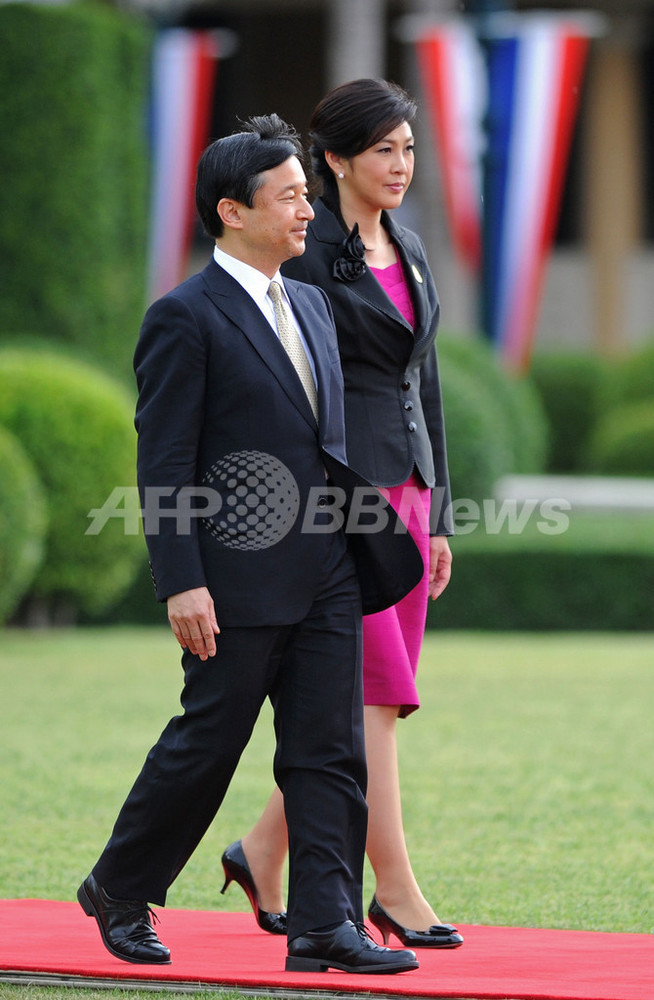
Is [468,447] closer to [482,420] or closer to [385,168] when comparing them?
[482,420]

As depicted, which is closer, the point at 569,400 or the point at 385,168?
the point at 385,168

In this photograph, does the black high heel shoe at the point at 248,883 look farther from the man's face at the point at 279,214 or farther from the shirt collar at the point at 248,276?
the man's face at the point at 279,214

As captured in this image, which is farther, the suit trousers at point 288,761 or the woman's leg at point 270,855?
the woman's leg at point 270,855

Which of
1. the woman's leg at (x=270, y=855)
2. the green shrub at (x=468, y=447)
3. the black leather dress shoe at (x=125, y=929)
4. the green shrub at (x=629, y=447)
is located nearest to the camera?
the black leather dress shoe at (x=125, y=929)

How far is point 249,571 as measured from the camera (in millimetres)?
3324

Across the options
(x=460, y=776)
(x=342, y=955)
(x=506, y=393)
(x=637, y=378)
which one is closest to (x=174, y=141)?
(x=506, y=393)

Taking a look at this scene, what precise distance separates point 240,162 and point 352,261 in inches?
17.1

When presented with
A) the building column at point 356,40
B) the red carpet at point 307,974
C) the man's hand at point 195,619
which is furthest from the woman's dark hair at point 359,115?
the building column at point 356,40

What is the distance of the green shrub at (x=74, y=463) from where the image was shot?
34.7 ft

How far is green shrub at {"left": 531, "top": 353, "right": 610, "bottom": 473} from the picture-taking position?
2089 centimetres

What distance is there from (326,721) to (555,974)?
2.16 feet

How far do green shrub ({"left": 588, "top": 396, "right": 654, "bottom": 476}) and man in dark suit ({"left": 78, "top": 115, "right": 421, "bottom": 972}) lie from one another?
44.8ft

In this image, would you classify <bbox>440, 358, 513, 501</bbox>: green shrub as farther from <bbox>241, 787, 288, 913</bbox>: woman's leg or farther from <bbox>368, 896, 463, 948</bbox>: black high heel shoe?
<bbox>368, 896, 463, 948</bbox>: black high heel shoe

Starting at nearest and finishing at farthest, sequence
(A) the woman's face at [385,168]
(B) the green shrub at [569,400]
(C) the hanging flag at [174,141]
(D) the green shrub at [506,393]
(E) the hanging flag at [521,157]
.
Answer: (A) the woman's face at [385,168], (C) the hanging flag at [174,141], (E) the hanging flag at [521,157], (D) the green shrub at [506,393], (B) the green shrub at [569,400]
